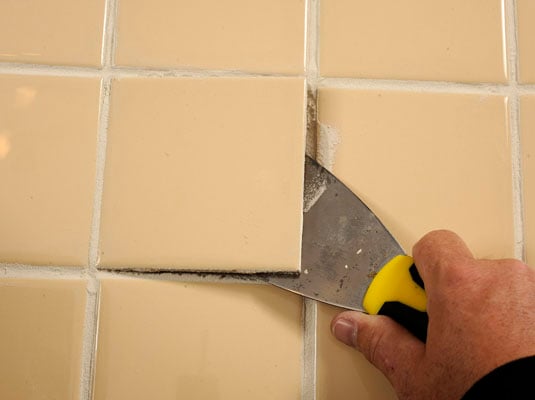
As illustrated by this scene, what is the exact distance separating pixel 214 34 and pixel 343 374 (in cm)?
33

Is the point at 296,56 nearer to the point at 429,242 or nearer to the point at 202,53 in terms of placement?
the point at 202,53

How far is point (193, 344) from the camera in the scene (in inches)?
Answer: 16.9

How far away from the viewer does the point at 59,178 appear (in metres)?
0.44

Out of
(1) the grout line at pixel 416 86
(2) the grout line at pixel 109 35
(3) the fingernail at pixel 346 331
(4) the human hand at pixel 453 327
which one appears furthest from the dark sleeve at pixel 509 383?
(2) the grout line at pixel 109 35

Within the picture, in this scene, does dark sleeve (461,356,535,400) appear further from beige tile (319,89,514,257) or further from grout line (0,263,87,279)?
grout line (0,263,87,279)

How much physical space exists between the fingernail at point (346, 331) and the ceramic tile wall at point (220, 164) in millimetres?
13

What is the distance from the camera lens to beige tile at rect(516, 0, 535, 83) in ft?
1.53

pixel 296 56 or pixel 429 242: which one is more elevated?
pixel 296 56

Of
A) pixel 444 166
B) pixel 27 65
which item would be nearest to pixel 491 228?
pixel 444 166

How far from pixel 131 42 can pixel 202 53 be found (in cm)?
7

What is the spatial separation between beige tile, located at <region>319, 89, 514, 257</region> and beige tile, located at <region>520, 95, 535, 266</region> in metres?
0.02

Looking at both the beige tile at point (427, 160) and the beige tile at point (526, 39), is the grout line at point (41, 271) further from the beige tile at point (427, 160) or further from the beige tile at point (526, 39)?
the beige tile at point (526, 39)

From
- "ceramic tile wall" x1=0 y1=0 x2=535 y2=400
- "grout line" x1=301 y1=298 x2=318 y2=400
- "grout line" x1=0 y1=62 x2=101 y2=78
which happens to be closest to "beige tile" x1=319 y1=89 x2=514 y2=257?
A: "ceramic tile wall" x1=0 y1=0 x2=535 y2=400

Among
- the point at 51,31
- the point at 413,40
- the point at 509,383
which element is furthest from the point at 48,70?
the point at 509,383
